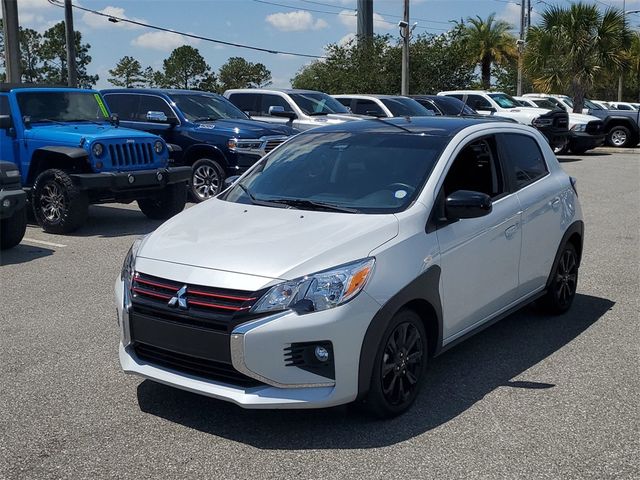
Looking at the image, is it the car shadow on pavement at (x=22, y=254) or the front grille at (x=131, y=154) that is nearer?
the car shadow on pavement at (x=22, y=254)

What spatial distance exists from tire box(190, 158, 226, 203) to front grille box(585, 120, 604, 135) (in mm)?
14719

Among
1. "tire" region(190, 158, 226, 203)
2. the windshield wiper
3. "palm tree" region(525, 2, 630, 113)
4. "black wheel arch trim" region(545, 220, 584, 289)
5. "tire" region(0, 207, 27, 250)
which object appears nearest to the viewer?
the windshield wiper

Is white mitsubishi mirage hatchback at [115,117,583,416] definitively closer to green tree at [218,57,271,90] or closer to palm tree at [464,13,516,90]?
palm tree at [464,13,516,90]

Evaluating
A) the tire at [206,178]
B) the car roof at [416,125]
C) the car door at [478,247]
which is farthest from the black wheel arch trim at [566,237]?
the tire at [206,178]

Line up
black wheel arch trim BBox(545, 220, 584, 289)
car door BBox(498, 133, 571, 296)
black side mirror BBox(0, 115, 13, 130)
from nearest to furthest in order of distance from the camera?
car door BBox(498, 133, 571, 296), black wheel arch trim BBox(545, 220, 584, 289), black side mirror BBox(0, 115, 13, 130)

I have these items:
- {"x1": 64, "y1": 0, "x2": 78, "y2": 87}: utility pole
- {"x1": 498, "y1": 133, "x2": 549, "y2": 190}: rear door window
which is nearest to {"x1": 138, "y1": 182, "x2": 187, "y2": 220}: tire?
{"x1": 498, "y1": 133, "x2": 549, "y2": 190}: rear door window

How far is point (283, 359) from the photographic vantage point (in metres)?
3.91

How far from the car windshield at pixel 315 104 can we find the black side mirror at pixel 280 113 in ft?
1.51

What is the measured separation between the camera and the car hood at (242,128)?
508 inches

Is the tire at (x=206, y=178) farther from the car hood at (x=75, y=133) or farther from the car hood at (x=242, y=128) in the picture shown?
the car hood at (x=75, y=133)

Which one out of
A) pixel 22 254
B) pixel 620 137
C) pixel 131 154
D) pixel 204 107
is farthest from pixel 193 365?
pixel 620 137

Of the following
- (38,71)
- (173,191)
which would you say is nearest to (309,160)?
(173,191)

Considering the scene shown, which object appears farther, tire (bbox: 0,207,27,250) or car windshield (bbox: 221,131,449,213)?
tire (bbox: 0,207,27,250)

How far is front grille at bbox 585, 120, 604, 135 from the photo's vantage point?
23.9 metres
